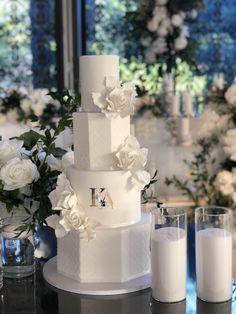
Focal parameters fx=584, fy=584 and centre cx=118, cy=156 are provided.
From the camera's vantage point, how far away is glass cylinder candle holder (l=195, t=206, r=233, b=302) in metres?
1.23

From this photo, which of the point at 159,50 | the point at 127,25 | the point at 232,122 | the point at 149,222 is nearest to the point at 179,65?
the point at 159,50

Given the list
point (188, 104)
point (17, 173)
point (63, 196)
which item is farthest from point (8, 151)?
point (188, 104)

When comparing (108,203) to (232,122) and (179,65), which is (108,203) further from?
(179,65)

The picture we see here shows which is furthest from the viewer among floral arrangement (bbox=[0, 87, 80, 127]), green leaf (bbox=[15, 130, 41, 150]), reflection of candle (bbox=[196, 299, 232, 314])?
floral arrangement (bbox=[0, 87, 80, 127])

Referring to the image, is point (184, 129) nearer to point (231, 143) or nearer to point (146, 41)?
point (146, 41)

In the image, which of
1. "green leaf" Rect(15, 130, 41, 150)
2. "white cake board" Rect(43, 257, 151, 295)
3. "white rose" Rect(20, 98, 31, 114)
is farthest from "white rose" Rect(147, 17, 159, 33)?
"white cake board" Rect(43, 257, 151, 295)

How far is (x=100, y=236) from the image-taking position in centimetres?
129

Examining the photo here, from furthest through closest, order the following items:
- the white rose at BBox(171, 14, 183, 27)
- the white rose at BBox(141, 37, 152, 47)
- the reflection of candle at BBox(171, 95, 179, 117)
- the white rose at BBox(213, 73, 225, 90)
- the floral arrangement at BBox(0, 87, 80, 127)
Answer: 1. the white rose at BBox(141, 37, 152, 47)
2. the white rose at BBox(171, 14, 183, 27)
3. the reflection of candle at BBox(171, 95, 179, 117)
4. the floral arrangement at BBox(0, 87, 80, 127)
5. the white rose at BBox(213, 73, 225, 90)

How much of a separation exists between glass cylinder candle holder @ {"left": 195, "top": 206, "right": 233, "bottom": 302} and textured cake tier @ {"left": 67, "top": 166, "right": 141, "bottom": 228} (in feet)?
0.57

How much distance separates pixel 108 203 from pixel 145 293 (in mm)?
215

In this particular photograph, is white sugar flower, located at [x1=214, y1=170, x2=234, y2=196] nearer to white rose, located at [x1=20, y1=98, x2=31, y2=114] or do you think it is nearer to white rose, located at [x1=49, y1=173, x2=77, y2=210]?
white rose, located at [x1=49, y1=173, x2=77, y2=210]

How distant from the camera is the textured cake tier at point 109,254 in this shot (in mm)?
1292

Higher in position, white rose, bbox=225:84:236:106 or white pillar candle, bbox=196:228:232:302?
white rose, bbox=225:84:236:106

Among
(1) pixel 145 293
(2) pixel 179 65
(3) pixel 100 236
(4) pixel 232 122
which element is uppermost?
(2) pixel 179 65
